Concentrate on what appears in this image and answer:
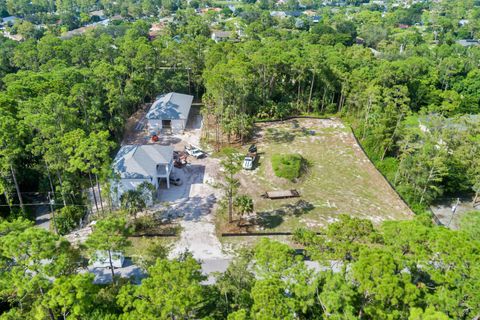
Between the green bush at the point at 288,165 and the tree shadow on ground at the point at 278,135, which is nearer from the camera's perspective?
the green bush at the point at 288,165

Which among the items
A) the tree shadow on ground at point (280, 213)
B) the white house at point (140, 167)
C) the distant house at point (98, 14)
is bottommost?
the tree shadow on ground at point (280, 213)

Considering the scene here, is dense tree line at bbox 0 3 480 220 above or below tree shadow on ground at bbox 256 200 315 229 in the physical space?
above

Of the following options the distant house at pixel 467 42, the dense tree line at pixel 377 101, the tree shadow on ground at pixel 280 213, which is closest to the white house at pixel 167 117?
the dense tree line at pixel 377 101

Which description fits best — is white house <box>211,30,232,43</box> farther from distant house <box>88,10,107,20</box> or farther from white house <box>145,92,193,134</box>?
distant house <box>88,10,107,20</box>

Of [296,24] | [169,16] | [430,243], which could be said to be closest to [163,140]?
[430,243]

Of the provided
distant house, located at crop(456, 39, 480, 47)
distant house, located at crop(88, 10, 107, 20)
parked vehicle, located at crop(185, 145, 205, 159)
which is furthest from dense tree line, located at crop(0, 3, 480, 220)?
distant house, located at crop(88, 10, 107, 20)

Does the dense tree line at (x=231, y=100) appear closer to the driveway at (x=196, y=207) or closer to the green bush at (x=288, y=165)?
the driveway at (x=196, y=207)
